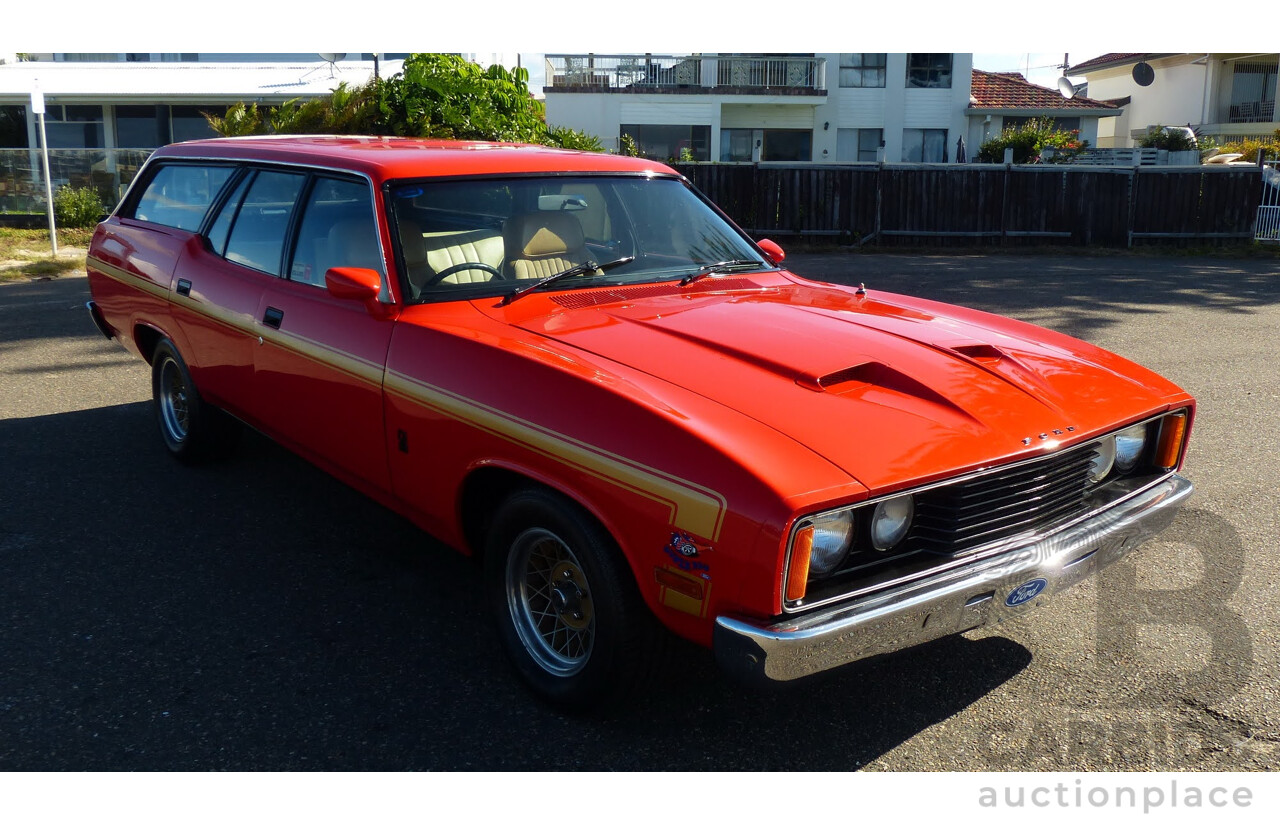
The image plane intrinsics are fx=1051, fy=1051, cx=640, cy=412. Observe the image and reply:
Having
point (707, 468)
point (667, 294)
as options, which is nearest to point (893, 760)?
point (707, 468)

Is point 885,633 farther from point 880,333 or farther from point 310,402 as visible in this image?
point 310,402

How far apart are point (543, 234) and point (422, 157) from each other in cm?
59

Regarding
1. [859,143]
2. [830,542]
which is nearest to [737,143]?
[859,143]

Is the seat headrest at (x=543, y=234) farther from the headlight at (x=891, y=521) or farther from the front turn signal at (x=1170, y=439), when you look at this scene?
the front turn signal at (x=1170, y=439)

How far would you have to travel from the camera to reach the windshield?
156 inches

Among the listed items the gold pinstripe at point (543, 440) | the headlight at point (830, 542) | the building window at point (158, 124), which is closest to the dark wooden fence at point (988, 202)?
the building window at point (158, 124)

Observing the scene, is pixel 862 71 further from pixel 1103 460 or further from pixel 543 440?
pixel 543 440

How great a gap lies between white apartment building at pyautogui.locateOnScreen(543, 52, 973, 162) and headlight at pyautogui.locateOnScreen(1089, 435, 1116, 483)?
25.9 meters

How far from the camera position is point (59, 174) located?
18.3 metres

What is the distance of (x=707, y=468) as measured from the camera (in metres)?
2.67

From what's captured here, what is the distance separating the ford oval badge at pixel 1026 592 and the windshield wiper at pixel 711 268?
1857 mm

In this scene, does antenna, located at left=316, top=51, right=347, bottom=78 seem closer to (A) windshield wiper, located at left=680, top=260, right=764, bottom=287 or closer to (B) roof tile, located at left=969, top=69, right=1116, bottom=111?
(B) roof tile, located at left=969, top=69, right=1116, bottom=111

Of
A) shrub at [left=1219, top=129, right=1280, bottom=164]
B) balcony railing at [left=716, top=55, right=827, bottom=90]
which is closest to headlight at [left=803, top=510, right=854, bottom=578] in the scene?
shrub at [left=1219, top=129, right=1280, bottom=164]
